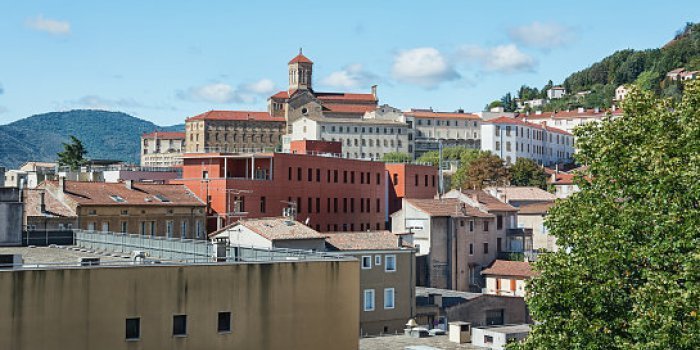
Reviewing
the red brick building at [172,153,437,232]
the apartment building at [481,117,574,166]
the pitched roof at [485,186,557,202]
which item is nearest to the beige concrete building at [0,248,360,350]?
the red brick building at [172,153,437,232]

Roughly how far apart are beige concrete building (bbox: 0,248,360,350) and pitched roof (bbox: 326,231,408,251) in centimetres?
3022

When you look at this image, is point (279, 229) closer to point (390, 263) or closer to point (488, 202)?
point (390, 263)

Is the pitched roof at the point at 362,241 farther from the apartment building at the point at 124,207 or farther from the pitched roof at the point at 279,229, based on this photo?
the apartment building at the point at 124,207

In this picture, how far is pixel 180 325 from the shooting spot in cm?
2555

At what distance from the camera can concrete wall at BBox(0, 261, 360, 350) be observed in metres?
23.2

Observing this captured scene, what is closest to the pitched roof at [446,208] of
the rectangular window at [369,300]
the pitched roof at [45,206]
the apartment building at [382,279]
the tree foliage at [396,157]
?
the apartment building at [382,279]

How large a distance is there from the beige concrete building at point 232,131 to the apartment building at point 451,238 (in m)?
102

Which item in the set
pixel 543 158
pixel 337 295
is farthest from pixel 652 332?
pixel 543 158

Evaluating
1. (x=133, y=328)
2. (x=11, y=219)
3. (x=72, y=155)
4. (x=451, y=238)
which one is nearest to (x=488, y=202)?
(x=451, y=238)

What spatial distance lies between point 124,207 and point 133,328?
38.6 m

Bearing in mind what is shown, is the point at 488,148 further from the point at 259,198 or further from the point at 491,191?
the point at 259,198

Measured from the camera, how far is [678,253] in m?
22.8

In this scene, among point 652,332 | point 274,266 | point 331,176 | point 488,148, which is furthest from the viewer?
point 488,148

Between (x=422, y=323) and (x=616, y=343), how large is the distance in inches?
1506
